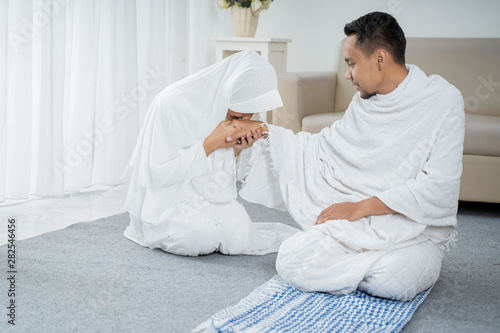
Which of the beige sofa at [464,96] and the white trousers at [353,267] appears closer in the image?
the white trousers at [353,267]

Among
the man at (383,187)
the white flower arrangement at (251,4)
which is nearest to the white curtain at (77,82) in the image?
the white flower arrangement at (251,4)

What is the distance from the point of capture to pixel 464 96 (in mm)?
3387

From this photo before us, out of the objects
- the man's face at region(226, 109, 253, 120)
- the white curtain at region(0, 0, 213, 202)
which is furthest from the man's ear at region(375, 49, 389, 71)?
the white curtain at region(0, 0, 213, 202)

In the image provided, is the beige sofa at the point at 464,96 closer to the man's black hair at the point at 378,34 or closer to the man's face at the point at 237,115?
the man's face at the point at 237,115

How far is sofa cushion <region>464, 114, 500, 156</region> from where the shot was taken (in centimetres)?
286

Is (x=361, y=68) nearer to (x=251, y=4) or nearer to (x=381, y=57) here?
(x=381, y=57)

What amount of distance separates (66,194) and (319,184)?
1.53m

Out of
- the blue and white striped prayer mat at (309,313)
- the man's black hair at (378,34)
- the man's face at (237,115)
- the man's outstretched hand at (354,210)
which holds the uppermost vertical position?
the man's black hair at (378,34)

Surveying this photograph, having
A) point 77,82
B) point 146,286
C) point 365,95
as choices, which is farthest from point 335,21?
point 146,286

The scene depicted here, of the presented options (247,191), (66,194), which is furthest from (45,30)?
(247,191)

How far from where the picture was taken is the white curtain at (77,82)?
276 cm

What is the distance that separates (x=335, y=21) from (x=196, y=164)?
231 cm

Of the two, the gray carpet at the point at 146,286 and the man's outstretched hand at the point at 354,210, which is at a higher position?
the man's outstretched hand at the point at 354,210

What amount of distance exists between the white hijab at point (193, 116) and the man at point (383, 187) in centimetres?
31
